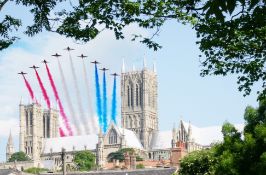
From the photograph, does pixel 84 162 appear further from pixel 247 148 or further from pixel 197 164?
pixel 247 148

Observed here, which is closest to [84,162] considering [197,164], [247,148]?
[197,164]

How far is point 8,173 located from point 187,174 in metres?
43.3

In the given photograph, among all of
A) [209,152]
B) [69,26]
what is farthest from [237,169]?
[69,26]

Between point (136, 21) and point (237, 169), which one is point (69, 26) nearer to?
point (136, 21)

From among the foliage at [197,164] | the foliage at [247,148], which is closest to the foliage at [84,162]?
the foliage at [197,164]

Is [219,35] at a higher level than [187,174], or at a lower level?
higher

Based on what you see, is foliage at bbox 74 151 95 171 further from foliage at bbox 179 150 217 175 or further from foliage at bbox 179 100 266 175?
foliage at bbox 179 100 266 175

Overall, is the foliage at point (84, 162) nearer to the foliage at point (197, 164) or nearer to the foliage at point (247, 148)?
the foliage at point (197, 164)

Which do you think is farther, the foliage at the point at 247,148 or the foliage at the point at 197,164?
the foliage at the point at 197,164

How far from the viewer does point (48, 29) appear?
22.2 metres

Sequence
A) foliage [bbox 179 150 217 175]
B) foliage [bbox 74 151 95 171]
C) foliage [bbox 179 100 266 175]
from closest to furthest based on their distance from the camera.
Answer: foliage [bbox 179 100 266 175]
foliage [bbox 179 150 217 175]
foliage [bbox 74 151 95 171]

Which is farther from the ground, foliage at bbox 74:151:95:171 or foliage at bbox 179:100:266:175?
foliage at bbox 74:151:95:171

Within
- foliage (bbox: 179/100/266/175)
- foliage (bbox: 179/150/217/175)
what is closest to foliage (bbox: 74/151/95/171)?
foliage (bbox: 179/150/217/175)

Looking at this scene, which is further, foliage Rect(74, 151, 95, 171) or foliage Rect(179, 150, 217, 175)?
foliage Rect(74, 151, 95, 171)
